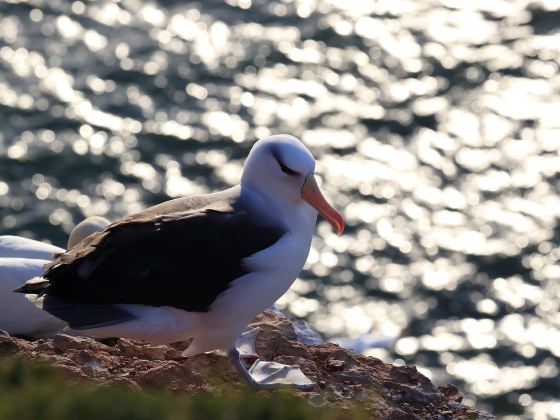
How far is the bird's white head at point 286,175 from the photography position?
9328mm

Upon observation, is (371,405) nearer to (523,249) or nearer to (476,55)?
(523,249)

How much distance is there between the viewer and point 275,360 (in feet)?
30.8

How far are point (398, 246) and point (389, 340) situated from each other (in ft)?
5.76

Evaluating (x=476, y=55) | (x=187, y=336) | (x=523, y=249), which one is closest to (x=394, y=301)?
(x=523, y=249)

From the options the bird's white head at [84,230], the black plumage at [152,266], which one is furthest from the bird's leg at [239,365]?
the bird's white head at [84,230]

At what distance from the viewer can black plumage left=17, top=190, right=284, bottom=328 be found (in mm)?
8445

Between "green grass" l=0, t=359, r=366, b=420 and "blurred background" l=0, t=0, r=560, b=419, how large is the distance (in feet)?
40.8

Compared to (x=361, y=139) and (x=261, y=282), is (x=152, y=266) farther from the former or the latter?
(x=361, y=139)

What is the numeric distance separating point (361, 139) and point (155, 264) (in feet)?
43.5

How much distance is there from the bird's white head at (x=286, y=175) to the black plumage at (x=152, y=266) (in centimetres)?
64

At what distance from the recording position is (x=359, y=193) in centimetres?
2056

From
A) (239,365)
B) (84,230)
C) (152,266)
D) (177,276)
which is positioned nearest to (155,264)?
(152,266)

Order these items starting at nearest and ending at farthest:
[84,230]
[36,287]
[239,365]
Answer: [36,287] < [239,365] < [84,230]

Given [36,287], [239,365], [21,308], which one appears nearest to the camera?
[36,287]
